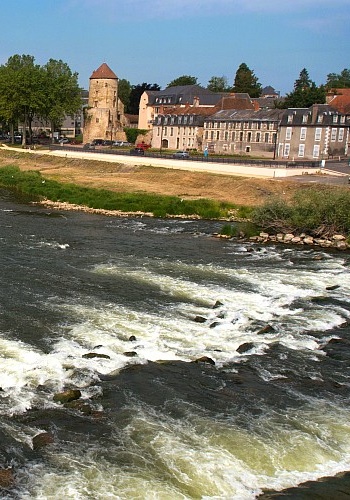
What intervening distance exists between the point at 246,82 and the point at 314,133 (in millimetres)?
76796

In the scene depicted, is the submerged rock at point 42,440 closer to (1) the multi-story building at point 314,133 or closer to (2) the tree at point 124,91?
(1) the multi-story building at point 314,133

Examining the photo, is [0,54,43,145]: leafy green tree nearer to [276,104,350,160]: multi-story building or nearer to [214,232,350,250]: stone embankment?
[276,104,350,160]: multi-story building

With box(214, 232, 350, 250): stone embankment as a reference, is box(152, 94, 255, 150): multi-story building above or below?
above

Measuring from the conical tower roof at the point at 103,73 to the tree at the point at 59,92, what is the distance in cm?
1169

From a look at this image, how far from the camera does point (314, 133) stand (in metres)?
72.1

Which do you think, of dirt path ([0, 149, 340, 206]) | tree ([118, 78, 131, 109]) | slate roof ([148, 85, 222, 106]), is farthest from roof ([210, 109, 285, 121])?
tree ([118, 78, 131, 109])

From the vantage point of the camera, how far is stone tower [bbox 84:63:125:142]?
10231 cm

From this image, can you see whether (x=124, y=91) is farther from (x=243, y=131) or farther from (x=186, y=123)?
(x=243, y=131)

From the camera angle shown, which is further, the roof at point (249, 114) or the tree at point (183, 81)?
the tree at point (183, 81)

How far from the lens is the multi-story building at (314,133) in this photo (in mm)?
71812

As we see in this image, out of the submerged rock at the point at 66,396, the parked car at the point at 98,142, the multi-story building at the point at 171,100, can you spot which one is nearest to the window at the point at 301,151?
the multi-story building at the point at 171,100

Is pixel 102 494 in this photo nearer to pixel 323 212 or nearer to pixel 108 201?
pixel 323 212

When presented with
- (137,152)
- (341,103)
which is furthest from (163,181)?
(341,103)

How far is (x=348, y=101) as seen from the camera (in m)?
83.1
